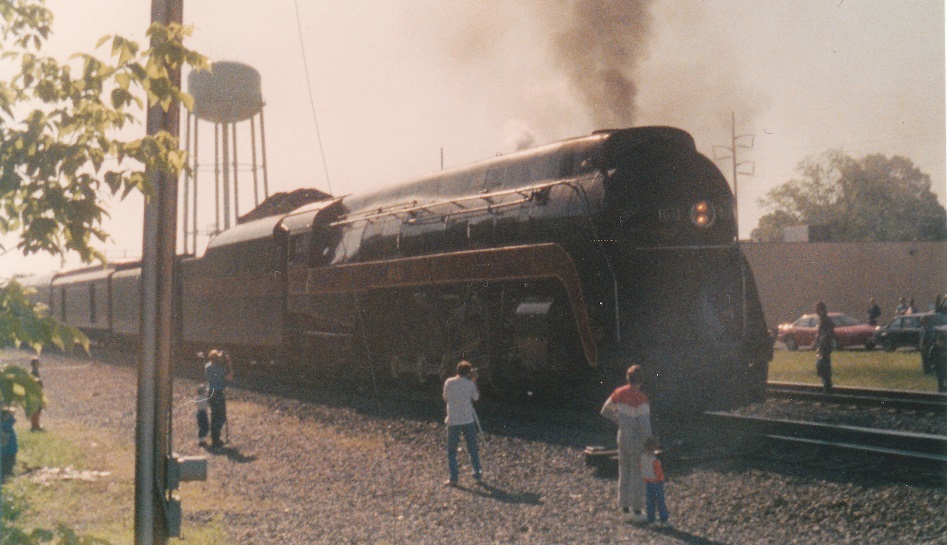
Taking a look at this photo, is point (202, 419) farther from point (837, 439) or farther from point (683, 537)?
point (837, 439)

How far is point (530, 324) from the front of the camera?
1111 centimetres

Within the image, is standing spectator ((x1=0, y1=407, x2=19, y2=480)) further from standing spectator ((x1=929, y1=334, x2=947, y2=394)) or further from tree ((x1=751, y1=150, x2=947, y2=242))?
tree ((x1=751, y1=150, x2=947, y2=242))

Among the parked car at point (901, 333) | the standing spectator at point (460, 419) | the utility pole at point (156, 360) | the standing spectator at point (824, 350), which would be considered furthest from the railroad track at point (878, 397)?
the parked car at point (901, 333)

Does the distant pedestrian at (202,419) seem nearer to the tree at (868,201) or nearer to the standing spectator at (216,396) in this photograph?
the standing spectator at (216,396)

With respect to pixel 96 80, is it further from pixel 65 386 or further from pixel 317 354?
pixel 65 386

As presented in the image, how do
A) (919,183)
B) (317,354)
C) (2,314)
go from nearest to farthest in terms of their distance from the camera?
(2,314) < (317,354) < (919,183)

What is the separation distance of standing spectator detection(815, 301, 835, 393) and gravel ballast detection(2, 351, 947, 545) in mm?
3457

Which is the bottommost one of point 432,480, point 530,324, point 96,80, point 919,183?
point 432,480

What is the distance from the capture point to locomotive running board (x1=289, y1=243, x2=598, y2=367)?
10.7 metres

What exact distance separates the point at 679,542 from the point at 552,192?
6213mm

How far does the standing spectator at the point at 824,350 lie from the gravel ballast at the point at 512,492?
3.46 meters

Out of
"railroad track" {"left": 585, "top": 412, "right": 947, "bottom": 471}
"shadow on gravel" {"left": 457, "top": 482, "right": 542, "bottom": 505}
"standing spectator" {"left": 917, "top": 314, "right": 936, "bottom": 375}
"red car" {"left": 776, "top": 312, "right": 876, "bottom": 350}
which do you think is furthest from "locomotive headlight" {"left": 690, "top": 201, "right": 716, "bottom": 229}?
"red car" {"left": 776, "top": 312, "right": 876, "bottom": 350}

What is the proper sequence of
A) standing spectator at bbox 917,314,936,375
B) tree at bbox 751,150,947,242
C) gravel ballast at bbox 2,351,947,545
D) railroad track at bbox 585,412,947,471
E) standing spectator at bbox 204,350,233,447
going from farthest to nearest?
tree at bbox 751,150,947,242 → standing spectator at bbox 917,314,936,375 → standing spectator at bbox 204,350,233,447 → railroad track at bbox 585,412,947,471 → gravel ballast at bbox 2,351,947,545

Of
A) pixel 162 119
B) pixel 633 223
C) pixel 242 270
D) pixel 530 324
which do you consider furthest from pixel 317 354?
pixel 162 119
